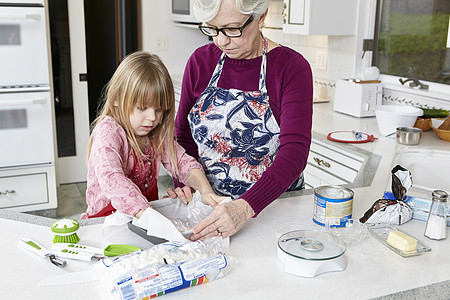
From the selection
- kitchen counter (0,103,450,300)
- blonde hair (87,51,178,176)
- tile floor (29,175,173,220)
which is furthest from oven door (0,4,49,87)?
kitchen counter (0,103,450,300)

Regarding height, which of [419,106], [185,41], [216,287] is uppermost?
[185,41]

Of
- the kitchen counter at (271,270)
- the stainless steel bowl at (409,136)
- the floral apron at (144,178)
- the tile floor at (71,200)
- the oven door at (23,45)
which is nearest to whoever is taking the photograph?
the kitchen counter at (271,270)

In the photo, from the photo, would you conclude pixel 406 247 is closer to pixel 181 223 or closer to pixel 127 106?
pixel 181 223

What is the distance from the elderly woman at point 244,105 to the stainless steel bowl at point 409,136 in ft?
2.52

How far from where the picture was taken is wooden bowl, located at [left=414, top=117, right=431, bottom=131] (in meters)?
2.49

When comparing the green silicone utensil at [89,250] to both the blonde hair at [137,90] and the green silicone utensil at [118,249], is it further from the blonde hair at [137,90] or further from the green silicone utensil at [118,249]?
the blonde hair at [137,90]

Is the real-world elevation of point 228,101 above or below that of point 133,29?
below

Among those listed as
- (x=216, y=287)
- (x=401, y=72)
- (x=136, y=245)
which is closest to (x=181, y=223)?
(x=136, y=245)

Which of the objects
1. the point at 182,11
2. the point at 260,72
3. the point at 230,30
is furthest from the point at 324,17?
the point at 230,30

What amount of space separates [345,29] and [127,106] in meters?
2.02

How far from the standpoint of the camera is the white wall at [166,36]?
4.23 m

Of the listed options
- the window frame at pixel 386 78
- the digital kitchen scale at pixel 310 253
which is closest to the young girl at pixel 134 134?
the digital kitchen scale at pixel 310 253

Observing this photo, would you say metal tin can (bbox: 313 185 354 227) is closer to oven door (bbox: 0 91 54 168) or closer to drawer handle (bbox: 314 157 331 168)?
drawer handle (bbox: 314 157 331 168)

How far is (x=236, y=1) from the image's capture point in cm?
143
